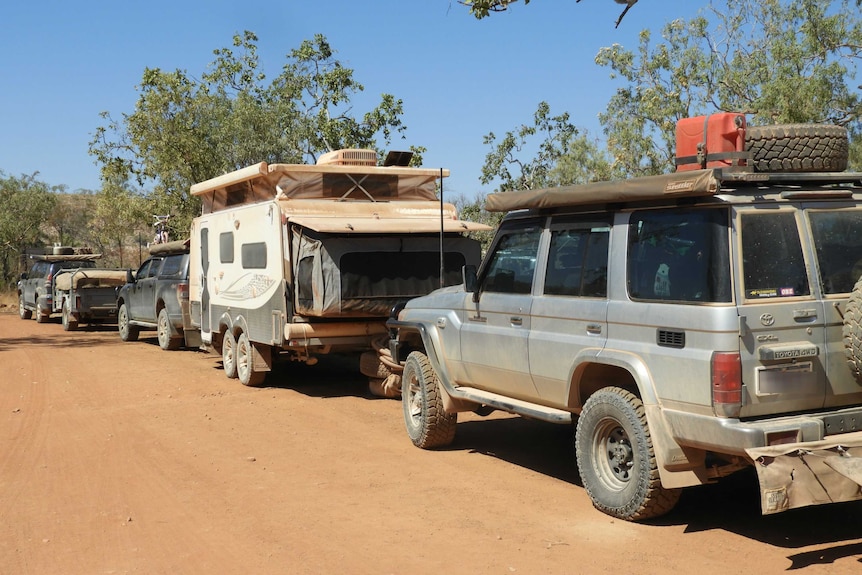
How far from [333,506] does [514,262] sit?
2370 mm

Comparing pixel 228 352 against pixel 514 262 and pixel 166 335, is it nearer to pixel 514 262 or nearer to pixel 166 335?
pixel 166 335

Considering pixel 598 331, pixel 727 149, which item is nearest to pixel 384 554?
pixel 598 331

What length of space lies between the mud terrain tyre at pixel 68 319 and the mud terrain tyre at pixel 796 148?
20.0 meters

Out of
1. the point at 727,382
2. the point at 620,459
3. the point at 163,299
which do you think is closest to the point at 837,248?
the point at 727,382

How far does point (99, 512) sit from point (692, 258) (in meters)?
4.55

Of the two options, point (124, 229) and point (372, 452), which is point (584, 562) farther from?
point (124, 229)

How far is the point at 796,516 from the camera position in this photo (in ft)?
20.4

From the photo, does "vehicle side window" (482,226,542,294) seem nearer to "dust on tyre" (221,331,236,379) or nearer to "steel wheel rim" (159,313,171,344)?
"dust on tyre" (221,331,236,379)

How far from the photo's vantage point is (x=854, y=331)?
17.6ft

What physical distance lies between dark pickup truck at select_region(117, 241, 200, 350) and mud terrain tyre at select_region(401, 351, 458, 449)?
8541 millimetres

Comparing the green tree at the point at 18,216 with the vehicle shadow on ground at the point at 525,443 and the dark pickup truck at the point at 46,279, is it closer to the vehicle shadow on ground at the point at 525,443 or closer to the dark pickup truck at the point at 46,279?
the dark pickup truck at the point at 46,279

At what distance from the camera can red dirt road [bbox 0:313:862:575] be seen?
549 centimetres

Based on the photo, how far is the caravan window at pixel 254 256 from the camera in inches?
476

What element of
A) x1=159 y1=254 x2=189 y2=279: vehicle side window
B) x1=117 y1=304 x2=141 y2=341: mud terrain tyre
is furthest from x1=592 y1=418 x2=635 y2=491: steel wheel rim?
x1=117 y1=304 x2=141 y2=341: mud terrain tyre
